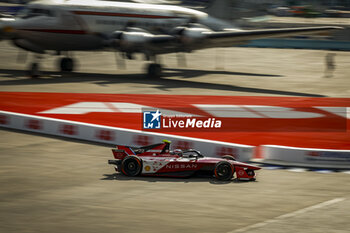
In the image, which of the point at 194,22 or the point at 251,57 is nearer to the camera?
the point at 194,22

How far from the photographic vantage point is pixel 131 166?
43.2 ft

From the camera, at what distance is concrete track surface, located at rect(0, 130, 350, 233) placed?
9758mm

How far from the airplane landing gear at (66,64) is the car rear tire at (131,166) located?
2160 centimetres

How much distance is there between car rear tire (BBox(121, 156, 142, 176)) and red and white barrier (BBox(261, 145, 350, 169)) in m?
3.99

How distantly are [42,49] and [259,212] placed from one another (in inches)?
936

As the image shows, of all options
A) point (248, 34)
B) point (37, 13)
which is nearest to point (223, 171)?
point (248, 34)

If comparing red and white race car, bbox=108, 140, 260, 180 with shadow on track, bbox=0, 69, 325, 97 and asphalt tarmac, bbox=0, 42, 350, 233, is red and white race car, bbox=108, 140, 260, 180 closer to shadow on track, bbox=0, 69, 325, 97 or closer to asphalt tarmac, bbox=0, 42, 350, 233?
asphalt tarmac, bbox=0, 42, 350, 233

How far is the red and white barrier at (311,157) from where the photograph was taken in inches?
577

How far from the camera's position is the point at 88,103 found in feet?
79.0

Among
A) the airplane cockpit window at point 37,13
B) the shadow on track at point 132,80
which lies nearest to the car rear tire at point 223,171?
the shadow on track at point 132,80

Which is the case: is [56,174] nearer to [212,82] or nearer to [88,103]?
[88,103]

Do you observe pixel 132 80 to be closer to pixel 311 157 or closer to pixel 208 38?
pixel 208 38

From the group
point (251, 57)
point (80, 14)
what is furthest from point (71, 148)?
point (251, 57)

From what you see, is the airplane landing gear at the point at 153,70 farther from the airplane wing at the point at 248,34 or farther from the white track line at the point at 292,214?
the white track line at the point at 292,214
